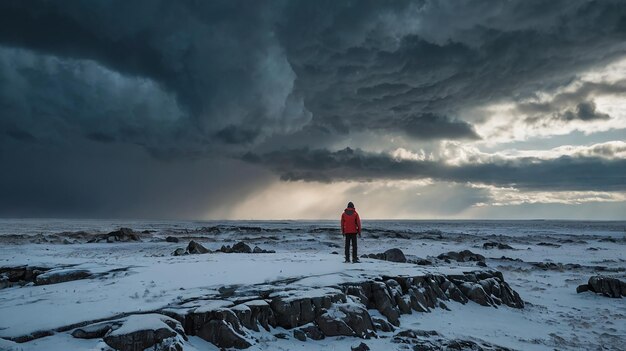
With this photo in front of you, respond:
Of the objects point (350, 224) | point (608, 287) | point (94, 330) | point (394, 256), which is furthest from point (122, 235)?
point (608, 287)

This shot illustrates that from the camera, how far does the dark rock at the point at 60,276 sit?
14914 mm

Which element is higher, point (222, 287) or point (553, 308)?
point (222, 287)

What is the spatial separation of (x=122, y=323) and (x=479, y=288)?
546 inches

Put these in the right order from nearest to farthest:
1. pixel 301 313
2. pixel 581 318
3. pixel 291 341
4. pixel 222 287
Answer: pixel 291 341 < pixel 301 313 < pixel 222 287 < pixel 581 318

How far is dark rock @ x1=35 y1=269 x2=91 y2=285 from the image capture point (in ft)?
48.9

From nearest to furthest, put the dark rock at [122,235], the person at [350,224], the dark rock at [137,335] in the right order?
the dark rock at [137,335]
the person at [350,224]
the dark rock at [122,235]

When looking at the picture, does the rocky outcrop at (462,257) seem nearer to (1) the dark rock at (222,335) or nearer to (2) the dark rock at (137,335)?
(1) the dark rock at (222,335)

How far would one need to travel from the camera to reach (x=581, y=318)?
49.9 feet

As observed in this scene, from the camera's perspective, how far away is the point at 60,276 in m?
15.2

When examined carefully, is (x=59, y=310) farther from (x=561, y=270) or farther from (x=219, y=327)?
(x=561, y=270)

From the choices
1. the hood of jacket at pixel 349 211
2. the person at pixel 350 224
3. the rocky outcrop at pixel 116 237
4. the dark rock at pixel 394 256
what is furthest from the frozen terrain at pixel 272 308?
the rocky outcrop at pixel 116 237

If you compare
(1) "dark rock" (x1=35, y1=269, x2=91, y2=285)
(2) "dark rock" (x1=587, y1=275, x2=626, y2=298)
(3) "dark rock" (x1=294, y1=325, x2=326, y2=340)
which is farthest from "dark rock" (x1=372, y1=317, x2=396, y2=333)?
(2) "dark rock" (x1=587, y1=275, x2=626, y2=298)

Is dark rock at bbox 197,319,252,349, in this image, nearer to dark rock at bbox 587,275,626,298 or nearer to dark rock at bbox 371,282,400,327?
dark rock at bbox 371,282,400,327

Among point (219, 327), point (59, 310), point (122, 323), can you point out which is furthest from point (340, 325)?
point (59, 310)
